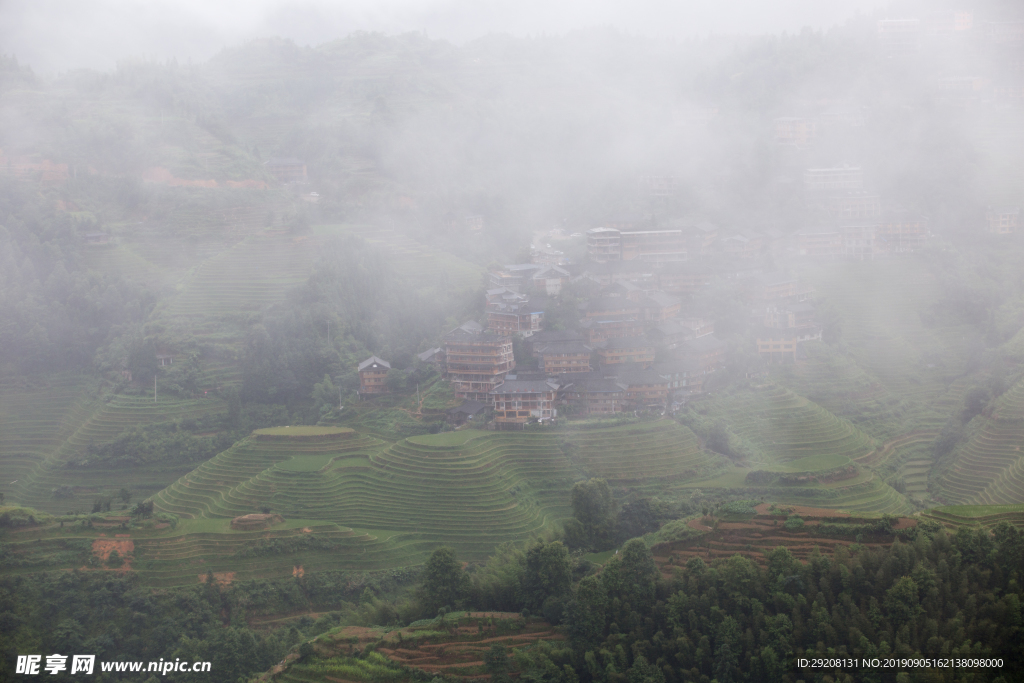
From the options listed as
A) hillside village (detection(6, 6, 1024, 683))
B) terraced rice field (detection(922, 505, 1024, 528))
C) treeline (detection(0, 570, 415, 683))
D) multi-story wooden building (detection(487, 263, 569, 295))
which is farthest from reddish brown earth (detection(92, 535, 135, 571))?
terraced rice field (detection(922, 505, 1024, 528))

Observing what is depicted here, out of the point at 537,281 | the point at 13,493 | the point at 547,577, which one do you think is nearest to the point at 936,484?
the point at 547,577

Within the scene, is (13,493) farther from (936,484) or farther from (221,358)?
(936,484)

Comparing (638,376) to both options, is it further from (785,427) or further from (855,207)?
(855,207)

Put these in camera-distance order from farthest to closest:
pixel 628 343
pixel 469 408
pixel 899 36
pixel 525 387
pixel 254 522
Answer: pixel 899 36, pixel 628 343, pixel 469 408, pixel 525 387, pixel 254 522

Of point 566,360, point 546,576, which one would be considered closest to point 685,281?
Answer: point 566,360

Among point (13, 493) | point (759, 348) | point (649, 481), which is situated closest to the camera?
point (649, 481)
